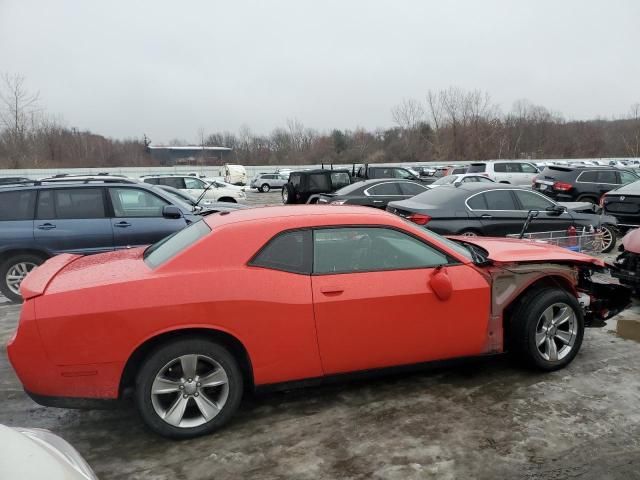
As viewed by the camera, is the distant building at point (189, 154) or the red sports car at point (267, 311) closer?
the red sports car at point (267, 311)

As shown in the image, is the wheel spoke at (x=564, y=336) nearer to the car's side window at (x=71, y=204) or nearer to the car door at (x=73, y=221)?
the car door at (x=73, y=221)

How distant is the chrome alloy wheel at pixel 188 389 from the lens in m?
3.22

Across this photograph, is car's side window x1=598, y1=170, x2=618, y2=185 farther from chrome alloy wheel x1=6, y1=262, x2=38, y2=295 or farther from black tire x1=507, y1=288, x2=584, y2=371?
chrome alloy wheel x1=6, y1=262, x2=38, y2=295

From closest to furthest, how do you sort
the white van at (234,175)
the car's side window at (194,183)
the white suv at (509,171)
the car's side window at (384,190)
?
the car's side window at (384,190), the car's side window at (194,183), the white suv at (509,171), the white van at (234,175)

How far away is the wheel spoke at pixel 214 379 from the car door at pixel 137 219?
4599 mm

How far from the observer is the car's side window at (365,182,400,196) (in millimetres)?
12359

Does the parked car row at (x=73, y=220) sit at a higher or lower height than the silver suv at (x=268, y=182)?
lower

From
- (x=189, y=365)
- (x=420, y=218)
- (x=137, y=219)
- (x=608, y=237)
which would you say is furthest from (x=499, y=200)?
(x=189, y=365)

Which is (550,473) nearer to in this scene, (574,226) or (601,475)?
(601,475)

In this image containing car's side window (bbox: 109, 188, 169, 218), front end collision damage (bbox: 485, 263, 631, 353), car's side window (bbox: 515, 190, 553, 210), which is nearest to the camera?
front end collision damage (bbox: 485, 263, 631, 353)

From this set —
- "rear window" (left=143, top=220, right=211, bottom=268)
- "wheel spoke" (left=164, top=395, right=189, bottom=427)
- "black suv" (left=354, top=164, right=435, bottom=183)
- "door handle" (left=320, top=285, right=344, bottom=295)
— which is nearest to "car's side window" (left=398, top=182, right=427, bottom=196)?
"black suv" (left=354, top=164, right=435, bottom=183)

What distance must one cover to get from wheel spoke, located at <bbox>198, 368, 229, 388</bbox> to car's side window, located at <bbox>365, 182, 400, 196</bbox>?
30.8ft

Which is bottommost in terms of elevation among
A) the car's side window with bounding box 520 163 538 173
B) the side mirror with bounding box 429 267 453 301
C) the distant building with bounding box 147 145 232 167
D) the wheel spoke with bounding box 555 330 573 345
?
the wheel spoke with bounding box 555 330 573 345

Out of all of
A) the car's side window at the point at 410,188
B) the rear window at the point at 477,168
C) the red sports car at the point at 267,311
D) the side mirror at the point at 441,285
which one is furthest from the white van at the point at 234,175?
the side mirror at the point at 441,285
